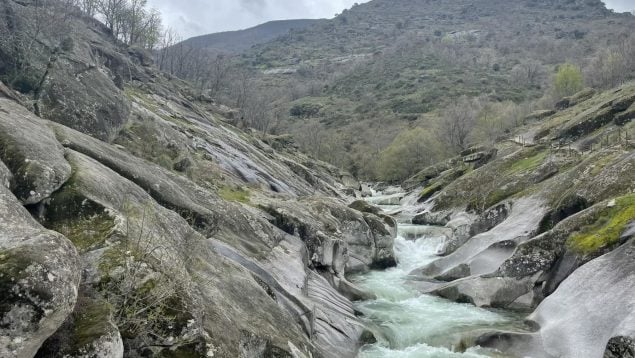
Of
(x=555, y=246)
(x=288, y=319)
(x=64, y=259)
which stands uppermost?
(x=64, y=259)

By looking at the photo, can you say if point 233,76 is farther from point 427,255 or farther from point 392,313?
point 392,313

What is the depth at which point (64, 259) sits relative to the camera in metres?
7.80

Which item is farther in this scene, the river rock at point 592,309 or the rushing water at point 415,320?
the rushing water at point 415,320

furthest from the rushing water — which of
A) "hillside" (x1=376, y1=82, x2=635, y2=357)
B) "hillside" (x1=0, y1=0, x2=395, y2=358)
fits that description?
"hillside" (x1=0, y1=0, x2=395, y2=358)

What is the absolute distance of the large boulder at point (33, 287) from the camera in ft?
22.2

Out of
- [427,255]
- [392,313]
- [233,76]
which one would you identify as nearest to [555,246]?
[392,313]

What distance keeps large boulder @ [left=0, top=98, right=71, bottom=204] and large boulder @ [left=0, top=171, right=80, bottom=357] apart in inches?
147

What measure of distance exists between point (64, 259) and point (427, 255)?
33.8 meters

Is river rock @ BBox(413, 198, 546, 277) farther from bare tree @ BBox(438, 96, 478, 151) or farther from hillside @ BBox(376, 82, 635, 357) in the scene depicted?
bare tree @ BBox(438, 96, 478, 151)

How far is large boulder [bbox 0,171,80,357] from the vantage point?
677 cm

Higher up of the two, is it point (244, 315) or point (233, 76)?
point (233, 76)

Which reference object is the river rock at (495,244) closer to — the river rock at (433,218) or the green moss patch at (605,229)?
the green moss patch at (605,229)

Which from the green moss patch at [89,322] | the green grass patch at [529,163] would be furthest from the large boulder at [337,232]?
the green moss patch at [89,322]

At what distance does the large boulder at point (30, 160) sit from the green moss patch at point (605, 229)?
2168 cm
